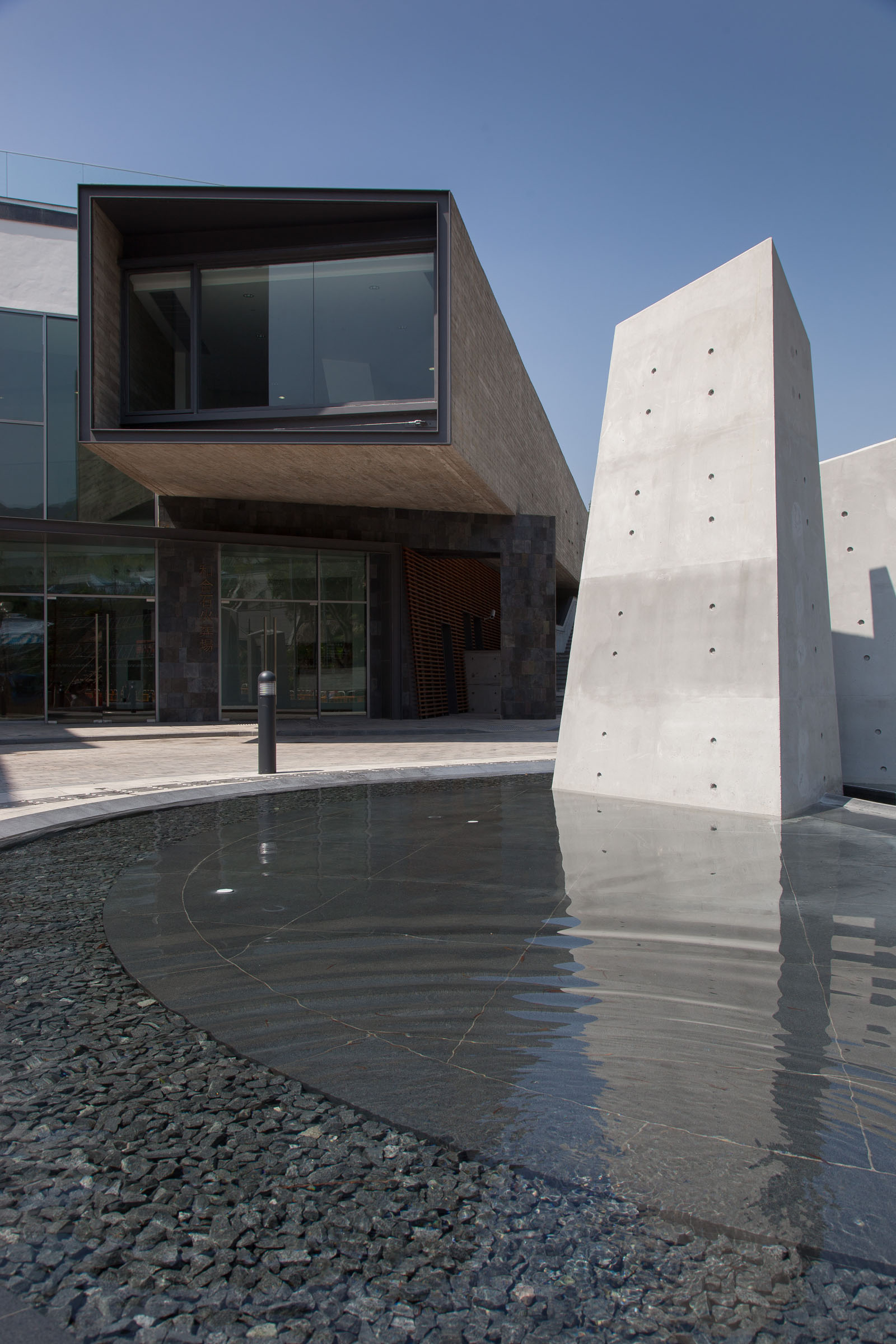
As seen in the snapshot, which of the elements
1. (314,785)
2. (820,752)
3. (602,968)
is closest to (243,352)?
(314,785)

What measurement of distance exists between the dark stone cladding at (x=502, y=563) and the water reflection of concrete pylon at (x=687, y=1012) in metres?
14.2

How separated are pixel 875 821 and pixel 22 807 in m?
7.22

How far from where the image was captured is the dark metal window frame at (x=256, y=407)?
567 inches

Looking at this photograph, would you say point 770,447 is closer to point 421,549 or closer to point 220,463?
point 220,463

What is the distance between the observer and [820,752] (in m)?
7.38

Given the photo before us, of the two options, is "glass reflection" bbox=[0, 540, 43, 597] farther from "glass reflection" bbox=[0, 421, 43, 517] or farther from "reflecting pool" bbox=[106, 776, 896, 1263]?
"reflecting pool" bbox=[106, 776, 896, 1263]

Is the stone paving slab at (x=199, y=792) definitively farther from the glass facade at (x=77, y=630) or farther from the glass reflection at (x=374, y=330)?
the glass facade at (x=77, y=630)

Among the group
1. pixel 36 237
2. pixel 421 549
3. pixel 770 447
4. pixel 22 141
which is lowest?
pixel 770 447

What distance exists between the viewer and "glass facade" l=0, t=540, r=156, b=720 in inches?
700

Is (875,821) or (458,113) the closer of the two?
(875,821)

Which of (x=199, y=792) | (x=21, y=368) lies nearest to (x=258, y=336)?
(x=21, y=368)

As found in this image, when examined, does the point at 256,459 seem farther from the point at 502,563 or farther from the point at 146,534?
the point at 502,563

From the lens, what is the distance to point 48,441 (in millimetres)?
17719

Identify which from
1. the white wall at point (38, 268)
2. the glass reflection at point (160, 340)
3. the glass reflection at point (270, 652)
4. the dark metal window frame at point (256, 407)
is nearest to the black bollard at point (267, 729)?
the dark metal window frame at point (256, 407)
